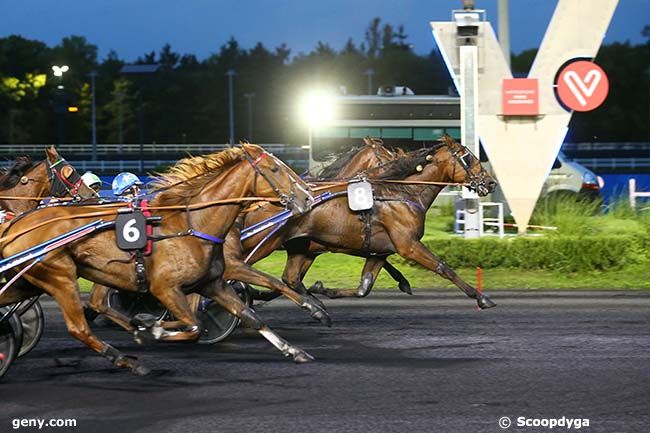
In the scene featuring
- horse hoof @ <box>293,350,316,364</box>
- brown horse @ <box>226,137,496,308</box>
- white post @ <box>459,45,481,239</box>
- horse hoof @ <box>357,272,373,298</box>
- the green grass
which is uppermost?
white post @ <box>459,45,481,239</box>

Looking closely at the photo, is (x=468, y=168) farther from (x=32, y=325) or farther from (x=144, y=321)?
(x=32, y=325)

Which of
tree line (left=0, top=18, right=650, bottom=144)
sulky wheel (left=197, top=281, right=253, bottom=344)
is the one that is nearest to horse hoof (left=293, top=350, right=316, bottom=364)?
sulky wheel (left=197, top=281, right=253, bottom=344)

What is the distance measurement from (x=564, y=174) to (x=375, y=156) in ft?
45.6

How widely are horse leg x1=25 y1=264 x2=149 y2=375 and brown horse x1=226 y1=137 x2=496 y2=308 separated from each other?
2.77m

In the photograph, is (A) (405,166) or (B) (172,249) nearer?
(B) (172,249)

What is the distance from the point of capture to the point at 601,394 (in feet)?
24.1

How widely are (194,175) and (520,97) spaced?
10226mm

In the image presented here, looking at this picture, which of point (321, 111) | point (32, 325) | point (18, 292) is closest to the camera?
point (18, 292)

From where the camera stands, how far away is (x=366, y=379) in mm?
7953

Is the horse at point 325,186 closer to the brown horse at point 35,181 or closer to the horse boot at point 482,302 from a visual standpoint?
the horse boot at point 482,302

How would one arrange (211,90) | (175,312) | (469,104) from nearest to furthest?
1. (175,312)
2. (469,104)
3. (211,90)

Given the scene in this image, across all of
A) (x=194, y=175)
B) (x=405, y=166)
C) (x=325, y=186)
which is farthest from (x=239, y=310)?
(x=405, y=166)

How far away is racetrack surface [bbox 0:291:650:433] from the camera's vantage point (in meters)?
6.75

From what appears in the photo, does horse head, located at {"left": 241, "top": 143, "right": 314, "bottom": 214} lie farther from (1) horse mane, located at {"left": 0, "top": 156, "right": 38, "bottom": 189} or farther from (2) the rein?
(1) horse mane, located at {"left": 0, "top": 156, "right": 38, "bottom": 189}
